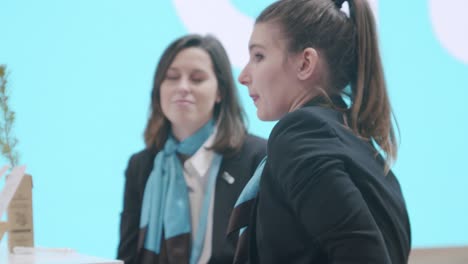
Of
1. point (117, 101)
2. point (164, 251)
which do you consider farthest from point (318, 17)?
point (117, 101)

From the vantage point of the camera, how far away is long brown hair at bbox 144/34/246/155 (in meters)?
2.29

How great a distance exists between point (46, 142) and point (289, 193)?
5.03ft

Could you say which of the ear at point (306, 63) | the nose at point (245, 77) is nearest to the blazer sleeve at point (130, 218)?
the nose at point (245, 77)

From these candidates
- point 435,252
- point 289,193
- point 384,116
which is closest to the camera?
point 289,193

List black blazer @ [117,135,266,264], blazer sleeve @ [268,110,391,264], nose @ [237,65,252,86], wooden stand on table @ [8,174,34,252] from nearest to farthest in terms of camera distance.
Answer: blazer sleeve @ [268,110,391,264] < nose @ [237,65,252,86] < wooden stand on table @ [8,174,34,252] < black blazer @ [117,135,266,264]

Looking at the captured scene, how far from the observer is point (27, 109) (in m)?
2.33

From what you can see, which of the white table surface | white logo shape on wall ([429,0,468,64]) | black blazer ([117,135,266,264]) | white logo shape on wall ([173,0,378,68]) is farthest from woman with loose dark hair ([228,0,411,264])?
white logo shape on wall ([429,0,468,64])

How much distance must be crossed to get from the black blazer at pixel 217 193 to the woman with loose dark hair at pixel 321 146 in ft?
2.86

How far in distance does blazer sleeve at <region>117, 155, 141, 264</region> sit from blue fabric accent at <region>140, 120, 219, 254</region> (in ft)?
0.15

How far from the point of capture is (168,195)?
2178mm

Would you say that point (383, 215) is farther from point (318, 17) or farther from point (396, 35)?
point (396, 35)

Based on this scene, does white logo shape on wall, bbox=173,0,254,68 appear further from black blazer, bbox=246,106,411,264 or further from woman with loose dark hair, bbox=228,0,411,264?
black blazer, bbox=246,106,411,264

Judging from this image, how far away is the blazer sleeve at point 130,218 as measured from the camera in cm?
221

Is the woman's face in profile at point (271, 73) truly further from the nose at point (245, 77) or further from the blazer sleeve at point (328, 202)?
the blazer sleeve at point (328, 202)
